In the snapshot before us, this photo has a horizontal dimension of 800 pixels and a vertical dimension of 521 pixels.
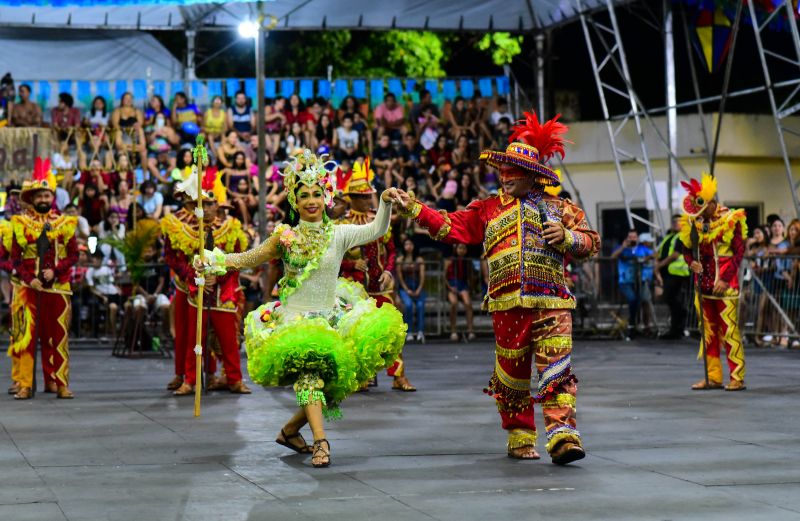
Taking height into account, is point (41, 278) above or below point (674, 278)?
below

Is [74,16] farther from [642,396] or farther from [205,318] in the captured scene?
[642,396]

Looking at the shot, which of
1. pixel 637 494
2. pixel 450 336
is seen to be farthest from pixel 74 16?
pixel 637 494

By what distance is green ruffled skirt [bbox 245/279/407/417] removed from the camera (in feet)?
28.4

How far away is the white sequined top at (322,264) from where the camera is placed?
9.19m

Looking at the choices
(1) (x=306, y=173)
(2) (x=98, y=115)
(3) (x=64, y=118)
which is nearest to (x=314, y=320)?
(1) (x=306, y=173)

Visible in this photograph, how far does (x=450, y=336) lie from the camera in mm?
22250

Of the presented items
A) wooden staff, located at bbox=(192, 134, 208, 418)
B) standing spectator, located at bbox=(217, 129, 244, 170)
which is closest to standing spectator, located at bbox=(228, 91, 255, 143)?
standing spectator, located at bbox=(217, 129, 244, 170)

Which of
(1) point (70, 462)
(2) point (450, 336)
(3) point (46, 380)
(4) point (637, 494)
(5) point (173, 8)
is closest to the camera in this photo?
(4) point (637, 494)

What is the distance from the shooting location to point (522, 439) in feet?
28.9

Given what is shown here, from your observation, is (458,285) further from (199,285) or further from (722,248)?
(199,285)

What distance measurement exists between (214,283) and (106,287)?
7.55 meters

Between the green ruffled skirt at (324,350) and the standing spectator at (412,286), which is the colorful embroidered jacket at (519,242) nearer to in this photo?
the green ruffled skirt at (324,350)

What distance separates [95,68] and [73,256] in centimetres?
1598

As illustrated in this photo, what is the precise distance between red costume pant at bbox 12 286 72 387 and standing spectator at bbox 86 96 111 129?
12.4 m
